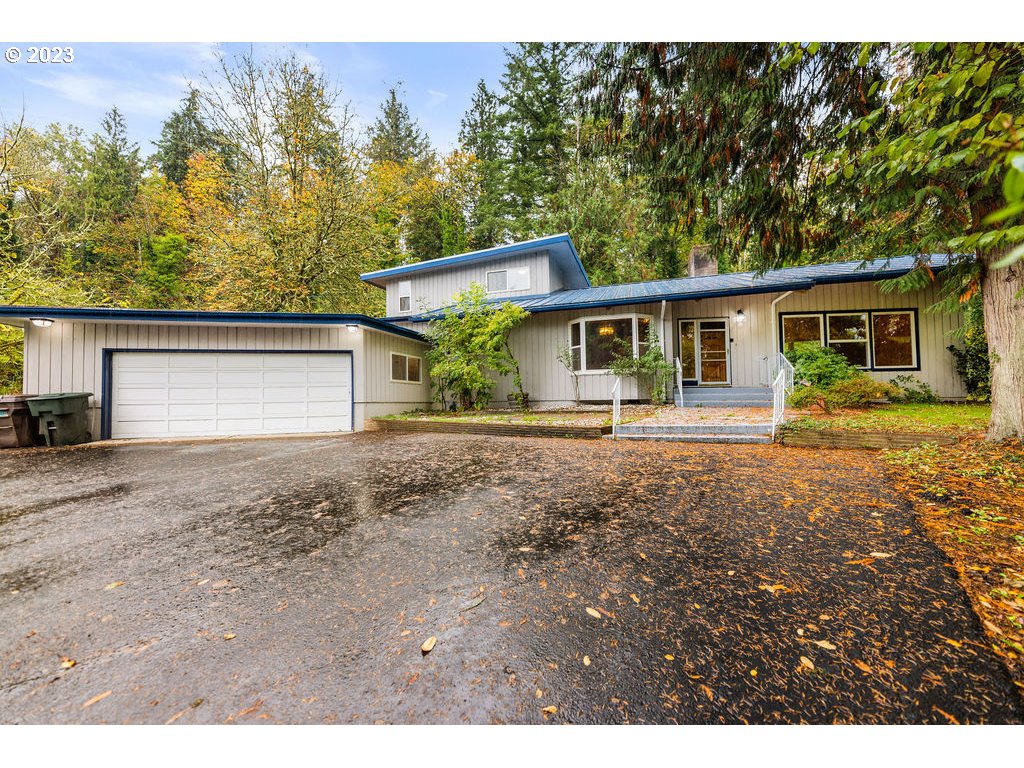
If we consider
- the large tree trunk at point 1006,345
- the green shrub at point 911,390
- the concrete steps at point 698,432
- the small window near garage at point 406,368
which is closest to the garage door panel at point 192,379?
the small window near garage at point 406,368

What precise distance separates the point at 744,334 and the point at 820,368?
2.34 metres

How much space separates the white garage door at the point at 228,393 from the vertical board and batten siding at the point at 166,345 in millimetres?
245

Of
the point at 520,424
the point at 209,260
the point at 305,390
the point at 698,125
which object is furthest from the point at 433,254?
the point at 698,125

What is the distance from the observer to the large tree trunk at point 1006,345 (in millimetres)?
4465

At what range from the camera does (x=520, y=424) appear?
A: 26.4ft

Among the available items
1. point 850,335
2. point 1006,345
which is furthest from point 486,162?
point 1006,345

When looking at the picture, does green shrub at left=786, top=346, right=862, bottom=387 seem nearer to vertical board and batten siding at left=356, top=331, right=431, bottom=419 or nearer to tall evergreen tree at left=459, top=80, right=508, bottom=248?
vertical board and batten siding at left=356, top=331, right=431, bottom=419

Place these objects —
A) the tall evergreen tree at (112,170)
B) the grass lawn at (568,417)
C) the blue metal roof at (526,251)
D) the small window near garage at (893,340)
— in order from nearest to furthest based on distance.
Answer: the grass lawn at (568,417)
the small window near garage at (893,340)
the blue metal roof at (526,251)
the tall evergreen tree at (112,170)

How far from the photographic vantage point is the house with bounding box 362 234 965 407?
9523mm

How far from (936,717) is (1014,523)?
8.01 ft

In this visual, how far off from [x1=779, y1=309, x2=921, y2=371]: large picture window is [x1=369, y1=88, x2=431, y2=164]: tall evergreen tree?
76.4 feet

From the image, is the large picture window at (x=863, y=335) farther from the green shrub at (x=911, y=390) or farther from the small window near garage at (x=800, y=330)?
the green shrub at (x=911, y=390)

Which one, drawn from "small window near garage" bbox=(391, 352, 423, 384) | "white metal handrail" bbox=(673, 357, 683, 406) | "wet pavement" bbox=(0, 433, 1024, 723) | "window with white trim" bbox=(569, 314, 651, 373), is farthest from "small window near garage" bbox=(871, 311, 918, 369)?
"small window near garage" bbox=(391, 352, 423, 384)
